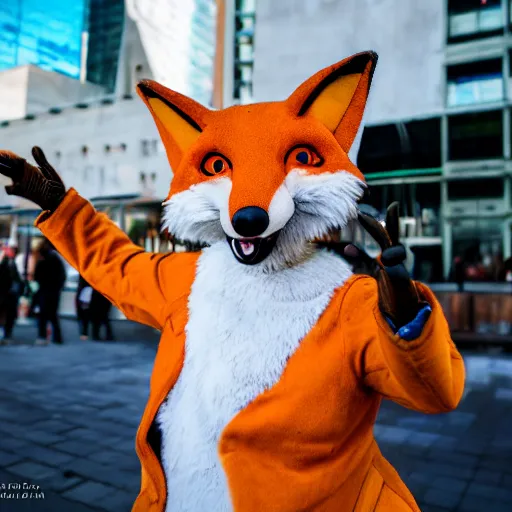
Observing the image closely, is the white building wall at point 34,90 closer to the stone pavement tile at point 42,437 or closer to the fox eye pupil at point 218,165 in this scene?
the stone pavement tile at point 42,437

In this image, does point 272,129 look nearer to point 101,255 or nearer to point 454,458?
point 101,255

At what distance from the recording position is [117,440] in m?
3.24

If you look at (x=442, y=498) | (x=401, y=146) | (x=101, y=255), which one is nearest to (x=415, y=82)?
(x=401, y=146)

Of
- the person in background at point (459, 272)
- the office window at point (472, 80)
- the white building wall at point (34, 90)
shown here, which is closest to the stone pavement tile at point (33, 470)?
the white building wall at point (34, 90)

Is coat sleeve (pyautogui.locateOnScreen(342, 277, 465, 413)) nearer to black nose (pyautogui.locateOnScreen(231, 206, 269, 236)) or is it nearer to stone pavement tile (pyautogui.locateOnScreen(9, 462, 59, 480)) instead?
black nose (pyautogui.locateOnScreen(231, 206, 269, 236))

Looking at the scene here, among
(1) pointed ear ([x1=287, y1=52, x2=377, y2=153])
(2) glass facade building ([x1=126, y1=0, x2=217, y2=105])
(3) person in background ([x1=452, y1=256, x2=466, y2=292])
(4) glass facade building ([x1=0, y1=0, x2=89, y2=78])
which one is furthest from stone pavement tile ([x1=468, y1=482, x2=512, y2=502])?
(3) person in background ([x1=452, y1=256, x2=466, y2=292])

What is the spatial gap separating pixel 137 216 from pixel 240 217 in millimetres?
6086

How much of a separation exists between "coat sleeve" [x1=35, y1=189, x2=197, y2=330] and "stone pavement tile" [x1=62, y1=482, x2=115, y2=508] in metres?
1.46

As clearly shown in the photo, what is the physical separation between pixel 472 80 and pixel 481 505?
15.3 feet

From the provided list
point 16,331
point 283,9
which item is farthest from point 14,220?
point 283,9

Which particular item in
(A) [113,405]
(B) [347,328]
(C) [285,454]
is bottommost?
(A) [113,405]

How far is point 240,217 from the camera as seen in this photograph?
3.23 feet

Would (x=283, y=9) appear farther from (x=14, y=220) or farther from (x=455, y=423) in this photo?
(x=14, y=220)

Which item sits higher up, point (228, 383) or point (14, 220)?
point (14, 220)
